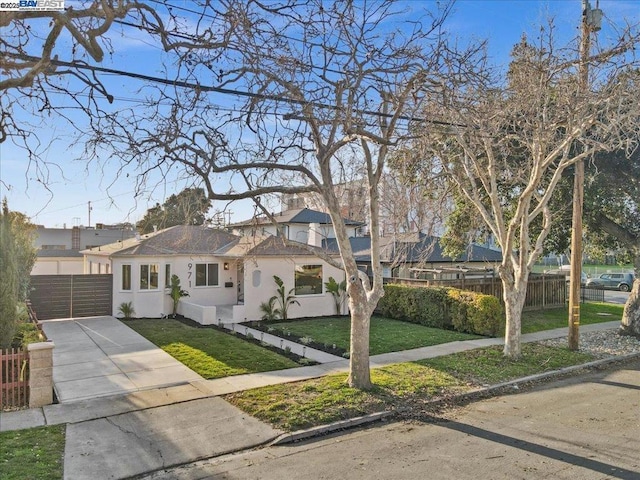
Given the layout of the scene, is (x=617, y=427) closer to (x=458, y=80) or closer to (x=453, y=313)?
(x=458, y=80)

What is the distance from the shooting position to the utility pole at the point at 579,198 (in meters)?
11.2

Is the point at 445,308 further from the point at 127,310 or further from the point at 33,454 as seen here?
the point at 33,454

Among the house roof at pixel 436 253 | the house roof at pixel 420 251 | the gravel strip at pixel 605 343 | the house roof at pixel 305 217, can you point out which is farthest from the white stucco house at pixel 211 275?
the gravel strip at pixel 605 343

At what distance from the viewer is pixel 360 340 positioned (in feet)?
28.6

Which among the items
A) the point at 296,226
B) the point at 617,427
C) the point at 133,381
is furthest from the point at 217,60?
the point at 296,226

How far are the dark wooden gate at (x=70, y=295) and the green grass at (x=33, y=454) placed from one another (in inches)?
463

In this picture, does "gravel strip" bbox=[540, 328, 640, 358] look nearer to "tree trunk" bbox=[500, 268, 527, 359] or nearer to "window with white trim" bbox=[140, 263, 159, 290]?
"tree trunk" bbox=[500, 268, 527, 359]

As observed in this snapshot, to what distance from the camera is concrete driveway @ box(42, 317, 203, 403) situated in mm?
9023

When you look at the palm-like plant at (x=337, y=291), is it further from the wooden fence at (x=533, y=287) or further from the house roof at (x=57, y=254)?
the house roof at (x=57, y=254)

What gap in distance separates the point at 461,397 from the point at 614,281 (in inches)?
1304

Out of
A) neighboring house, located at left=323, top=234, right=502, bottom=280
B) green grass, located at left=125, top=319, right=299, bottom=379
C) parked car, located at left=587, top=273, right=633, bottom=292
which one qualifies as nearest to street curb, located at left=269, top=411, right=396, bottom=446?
green grass, located at left=125, top=319, right=299, bottom=379

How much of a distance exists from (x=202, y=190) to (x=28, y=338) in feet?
18.5

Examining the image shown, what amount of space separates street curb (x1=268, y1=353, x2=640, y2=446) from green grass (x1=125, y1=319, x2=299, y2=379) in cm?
338

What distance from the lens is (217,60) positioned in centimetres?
791
